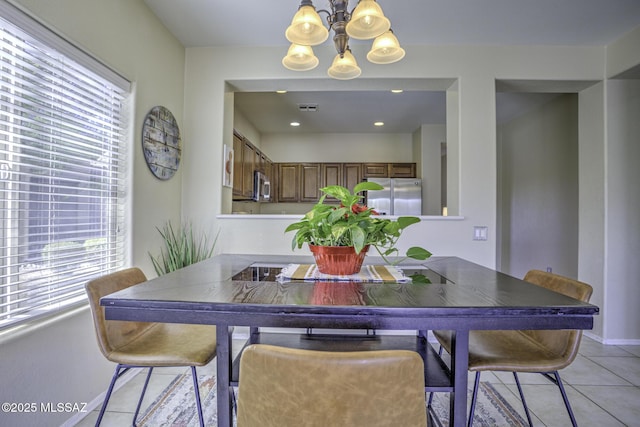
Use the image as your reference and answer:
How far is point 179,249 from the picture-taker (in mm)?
2539

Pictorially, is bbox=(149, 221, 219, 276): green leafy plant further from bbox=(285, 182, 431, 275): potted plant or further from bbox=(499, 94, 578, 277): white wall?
bbox=(499, 94, 578, 277): white wall

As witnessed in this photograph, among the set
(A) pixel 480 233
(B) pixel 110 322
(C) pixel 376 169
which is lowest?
(B) pixel 110 322

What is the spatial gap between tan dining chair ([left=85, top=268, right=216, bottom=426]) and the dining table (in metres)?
0.28

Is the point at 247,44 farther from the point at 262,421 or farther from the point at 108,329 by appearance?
the point at 262,421

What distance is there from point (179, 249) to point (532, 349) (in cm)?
233

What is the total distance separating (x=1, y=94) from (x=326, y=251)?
4.72 ft

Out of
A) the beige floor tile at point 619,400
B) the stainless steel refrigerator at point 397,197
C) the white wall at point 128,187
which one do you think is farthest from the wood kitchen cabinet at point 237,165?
the beige floor tile at point 619,400

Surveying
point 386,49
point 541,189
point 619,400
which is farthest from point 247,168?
point 541,189

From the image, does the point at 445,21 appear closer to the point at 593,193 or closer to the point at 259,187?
the point at 593,193

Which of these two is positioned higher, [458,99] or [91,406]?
[458,99]

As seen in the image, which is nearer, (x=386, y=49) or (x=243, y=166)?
(x=386, y=49)

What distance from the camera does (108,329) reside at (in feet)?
4.56

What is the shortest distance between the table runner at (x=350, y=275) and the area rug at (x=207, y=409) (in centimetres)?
83

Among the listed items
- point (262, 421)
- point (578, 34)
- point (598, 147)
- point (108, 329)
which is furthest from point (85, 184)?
point (598, 147)
